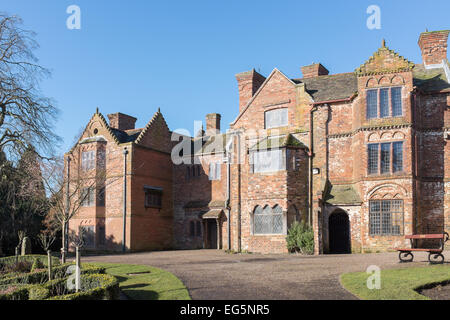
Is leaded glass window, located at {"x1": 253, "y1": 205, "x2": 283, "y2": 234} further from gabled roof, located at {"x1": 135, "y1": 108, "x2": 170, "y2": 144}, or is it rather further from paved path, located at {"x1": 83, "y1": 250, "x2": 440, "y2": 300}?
gabled roof, located at {"x1": 135, "y1": 108, "x2": 170, "y2": 144}

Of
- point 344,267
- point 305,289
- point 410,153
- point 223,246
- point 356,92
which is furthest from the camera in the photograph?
point 223,246

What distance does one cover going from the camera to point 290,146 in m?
29.6

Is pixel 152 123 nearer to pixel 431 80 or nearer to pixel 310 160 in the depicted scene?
pixel 310 160

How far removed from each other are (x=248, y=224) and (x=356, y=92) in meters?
11.5

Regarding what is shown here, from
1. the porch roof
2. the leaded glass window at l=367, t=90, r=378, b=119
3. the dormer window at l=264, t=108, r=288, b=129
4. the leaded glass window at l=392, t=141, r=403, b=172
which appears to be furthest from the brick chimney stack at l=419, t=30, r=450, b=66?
the porch roof

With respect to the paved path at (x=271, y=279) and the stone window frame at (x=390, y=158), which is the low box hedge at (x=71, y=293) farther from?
the stone window frame at (x=390, y=158)

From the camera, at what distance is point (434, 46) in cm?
3072

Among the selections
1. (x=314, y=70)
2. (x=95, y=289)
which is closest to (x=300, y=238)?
(x=314, y=70)

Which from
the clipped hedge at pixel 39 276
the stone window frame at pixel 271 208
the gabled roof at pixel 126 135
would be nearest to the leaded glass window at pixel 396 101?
the stone window frame at pixel 271 208

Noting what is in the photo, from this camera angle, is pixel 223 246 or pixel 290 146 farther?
pixel 223 246

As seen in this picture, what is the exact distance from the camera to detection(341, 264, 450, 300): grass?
1211cm

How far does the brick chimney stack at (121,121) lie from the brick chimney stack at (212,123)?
750 cm

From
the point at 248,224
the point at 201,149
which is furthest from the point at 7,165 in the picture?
the point at 201,149

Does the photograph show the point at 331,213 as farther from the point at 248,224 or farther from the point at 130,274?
the point at 130,274
